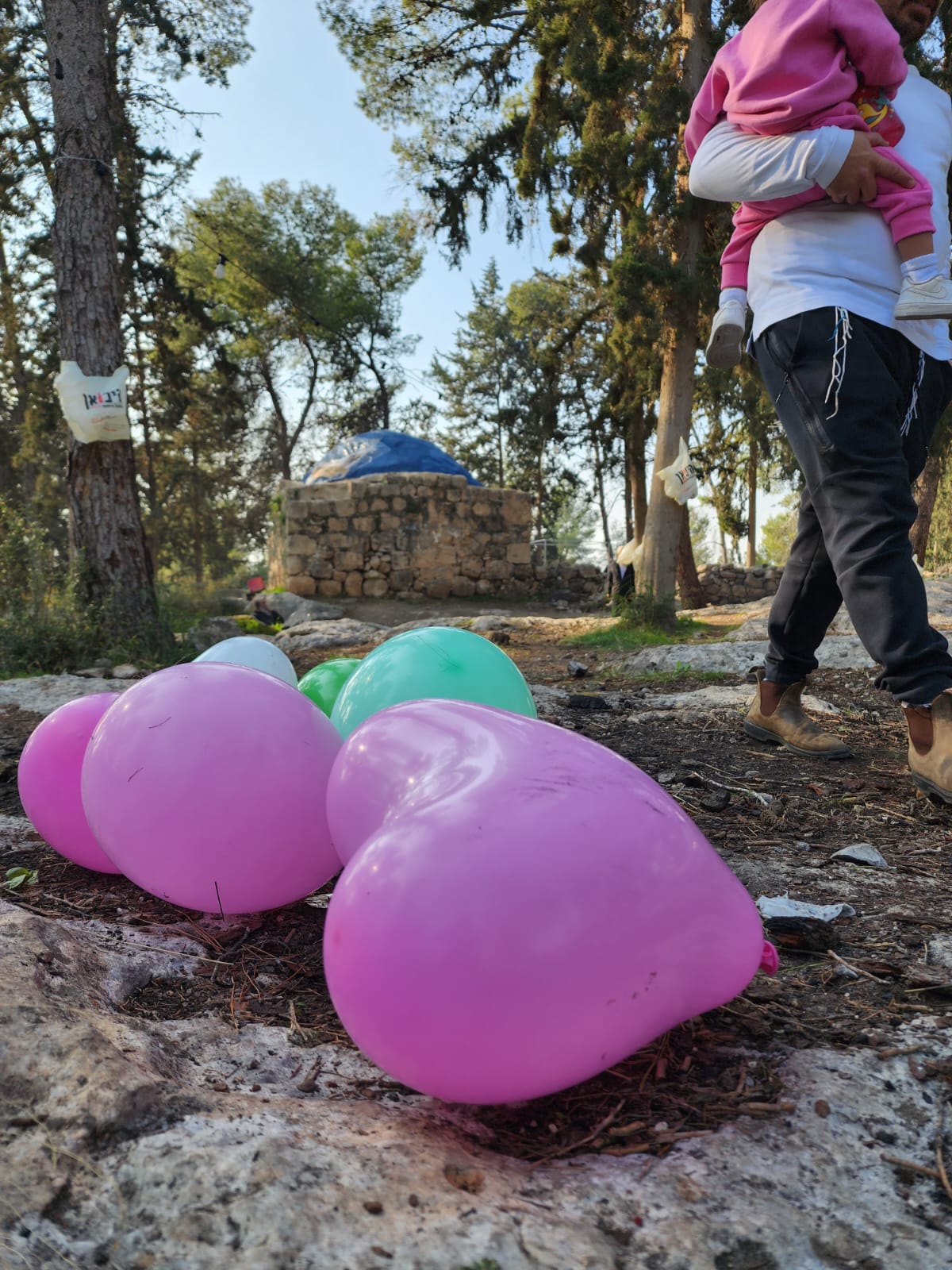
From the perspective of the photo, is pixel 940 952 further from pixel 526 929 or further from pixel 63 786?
pixel 63 786

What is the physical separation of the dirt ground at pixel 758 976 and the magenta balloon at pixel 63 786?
7 cm

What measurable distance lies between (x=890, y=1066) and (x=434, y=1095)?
55cm

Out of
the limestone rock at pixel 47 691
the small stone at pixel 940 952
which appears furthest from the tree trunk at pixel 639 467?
the small stone at pixel 940 952

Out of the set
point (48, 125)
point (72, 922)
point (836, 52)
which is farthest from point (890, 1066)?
point (48, 125)

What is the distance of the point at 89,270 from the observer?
6094mm

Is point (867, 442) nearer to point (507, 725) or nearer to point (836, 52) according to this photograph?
point (836, 52)

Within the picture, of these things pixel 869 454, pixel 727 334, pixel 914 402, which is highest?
pixel 727 334

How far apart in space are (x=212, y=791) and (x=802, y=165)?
1944 millimetres

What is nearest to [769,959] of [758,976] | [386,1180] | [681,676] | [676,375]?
[758,976]

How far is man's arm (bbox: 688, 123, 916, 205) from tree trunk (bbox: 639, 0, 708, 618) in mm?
6413

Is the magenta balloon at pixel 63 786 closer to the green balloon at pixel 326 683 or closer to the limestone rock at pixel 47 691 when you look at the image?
the green balloon at pixel 326 683

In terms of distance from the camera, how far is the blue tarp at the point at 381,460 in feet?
47.7

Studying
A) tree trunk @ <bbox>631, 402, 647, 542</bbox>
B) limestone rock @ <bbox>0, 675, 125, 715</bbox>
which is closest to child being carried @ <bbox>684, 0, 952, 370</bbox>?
limestone rock @ <bbox>0, 675, 125, 715</bbox>

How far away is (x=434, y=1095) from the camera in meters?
0.95
